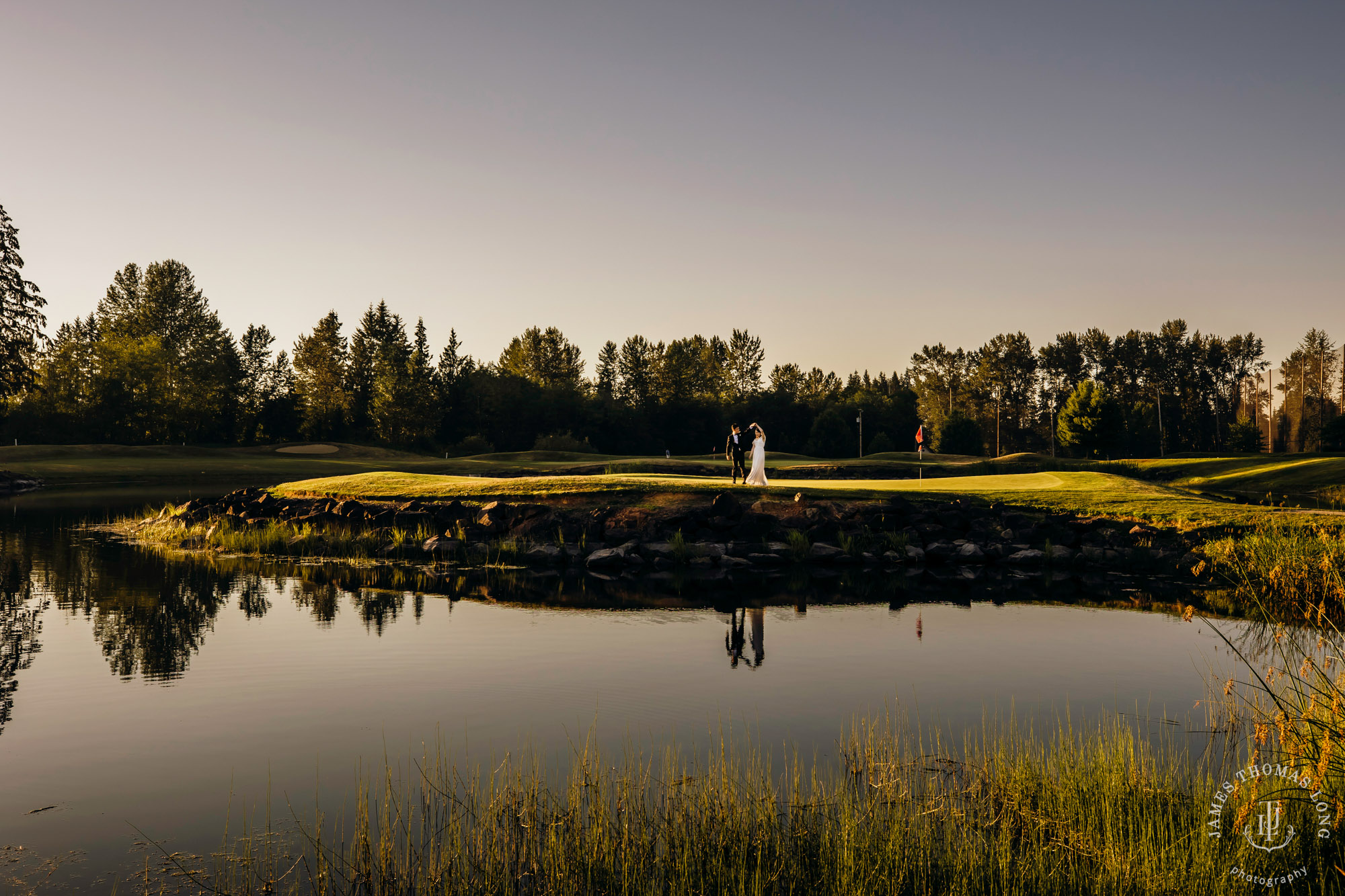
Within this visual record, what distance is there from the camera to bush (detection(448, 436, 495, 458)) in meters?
84.4

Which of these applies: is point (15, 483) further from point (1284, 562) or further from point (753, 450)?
point (1284, 562)

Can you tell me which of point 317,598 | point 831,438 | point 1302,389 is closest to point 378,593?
point 317,598

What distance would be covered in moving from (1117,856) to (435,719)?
6.50 m

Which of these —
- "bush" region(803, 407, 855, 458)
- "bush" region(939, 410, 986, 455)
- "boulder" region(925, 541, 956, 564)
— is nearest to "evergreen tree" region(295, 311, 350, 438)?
"bush" region(803, 407, 855, 458)

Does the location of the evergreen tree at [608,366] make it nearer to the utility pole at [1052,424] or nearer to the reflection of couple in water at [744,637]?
the utility pole at [1052,424]

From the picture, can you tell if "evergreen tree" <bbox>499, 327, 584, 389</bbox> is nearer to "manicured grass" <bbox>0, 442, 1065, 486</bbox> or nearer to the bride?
"manicured grass" <bbox>0, 442, 1065, 486</bbox>

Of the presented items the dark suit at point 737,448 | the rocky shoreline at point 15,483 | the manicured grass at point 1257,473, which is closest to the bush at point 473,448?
the rocky shoreline at point 15,483

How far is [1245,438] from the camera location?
3910 inches

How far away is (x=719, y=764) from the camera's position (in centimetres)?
700

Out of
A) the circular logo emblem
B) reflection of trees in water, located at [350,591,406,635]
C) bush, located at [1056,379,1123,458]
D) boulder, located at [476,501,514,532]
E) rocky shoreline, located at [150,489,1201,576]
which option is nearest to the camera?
the circular logo emblem

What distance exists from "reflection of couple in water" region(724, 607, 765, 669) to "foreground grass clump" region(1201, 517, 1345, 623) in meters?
6.98

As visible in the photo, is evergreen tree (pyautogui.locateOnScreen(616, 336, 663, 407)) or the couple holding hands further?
evergreen tree (pyautogui.locateOnScreen(616, 336, 663, 407))

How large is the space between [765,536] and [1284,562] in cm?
1100

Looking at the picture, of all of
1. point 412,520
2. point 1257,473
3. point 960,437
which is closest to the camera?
point 412,520
